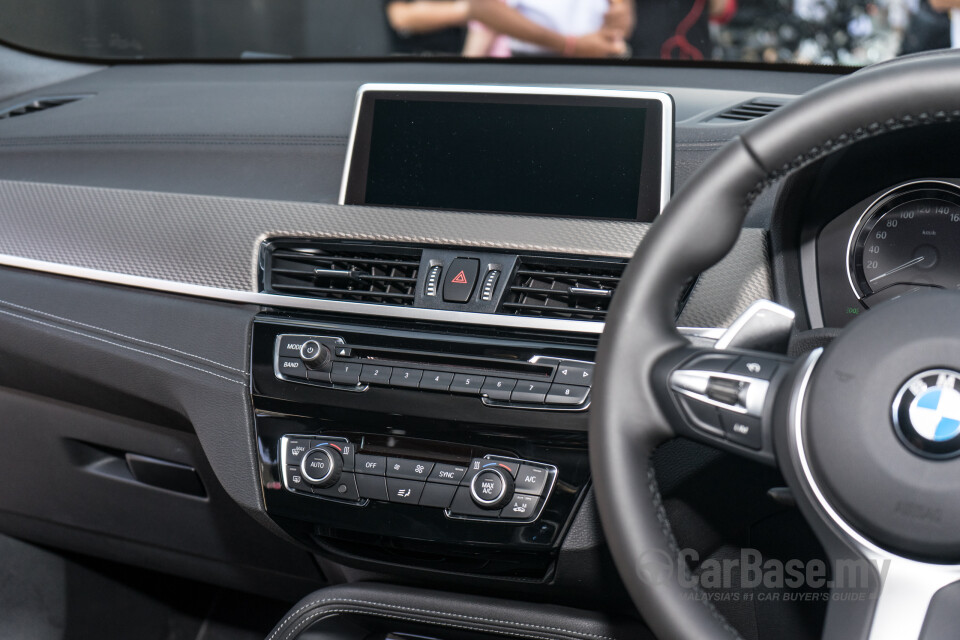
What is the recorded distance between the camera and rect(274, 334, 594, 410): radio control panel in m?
1.07

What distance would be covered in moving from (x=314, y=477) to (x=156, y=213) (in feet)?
1.49

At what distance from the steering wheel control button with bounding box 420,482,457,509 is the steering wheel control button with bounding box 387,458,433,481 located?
14 millimetres

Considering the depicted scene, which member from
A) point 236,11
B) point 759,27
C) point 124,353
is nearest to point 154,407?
point 124,353

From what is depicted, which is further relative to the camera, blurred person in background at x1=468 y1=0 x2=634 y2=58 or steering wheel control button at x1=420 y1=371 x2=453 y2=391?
blurred person in background at x1=468 y1=0 x2=634 y2=58

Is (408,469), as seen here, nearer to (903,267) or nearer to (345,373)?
(345,373)

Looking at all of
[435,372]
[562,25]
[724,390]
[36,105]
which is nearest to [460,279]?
[435,372]

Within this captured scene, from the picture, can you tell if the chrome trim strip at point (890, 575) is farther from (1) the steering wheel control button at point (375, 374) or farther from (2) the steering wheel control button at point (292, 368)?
(2) the steering wheel control button at point (292, 368)

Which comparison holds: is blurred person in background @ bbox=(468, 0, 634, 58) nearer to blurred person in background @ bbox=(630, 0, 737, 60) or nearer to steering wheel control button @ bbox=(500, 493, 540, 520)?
blurred person in background @ bbox=(630, 0, 737, 60)

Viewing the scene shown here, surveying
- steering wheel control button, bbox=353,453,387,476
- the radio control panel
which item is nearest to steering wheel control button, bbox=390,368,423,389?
the radio control panel

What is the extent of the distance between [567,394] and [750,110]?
1.83ft

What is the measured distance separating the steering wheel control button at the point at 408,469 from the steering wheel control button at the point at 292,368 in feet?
0.50

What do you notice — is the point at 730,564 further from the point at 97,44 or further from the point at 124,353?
the point at 97,44

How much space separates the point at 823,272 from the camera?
1053mm

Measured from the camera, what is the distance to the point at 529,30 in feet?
6.19
